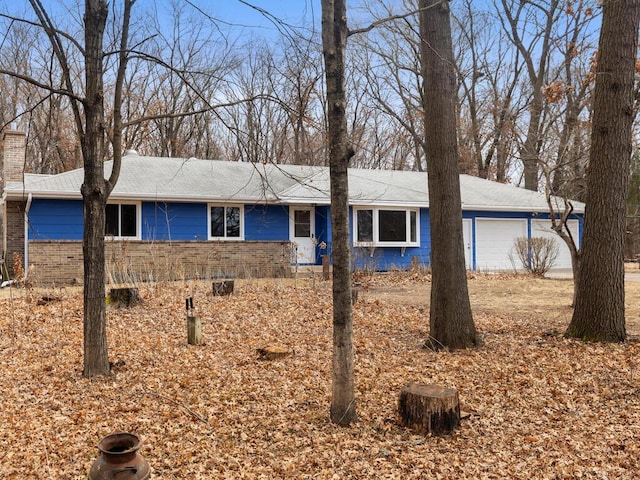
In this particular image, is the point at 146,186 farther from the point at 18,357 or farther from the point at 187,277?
the point at 18,357

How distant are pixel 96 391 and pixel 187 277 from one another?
867cm

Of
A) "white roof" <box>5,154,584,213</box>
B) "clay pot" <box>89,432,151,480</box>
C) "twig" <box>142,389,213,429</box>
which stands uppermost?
"white roof" <box>5,154,584,213</box>

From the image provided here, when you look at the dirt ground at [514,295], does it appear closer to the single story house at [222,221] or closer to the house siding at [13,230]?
the single story house at [222,221]

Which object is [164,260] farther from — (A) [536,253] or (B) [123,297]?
(A) [536,253]

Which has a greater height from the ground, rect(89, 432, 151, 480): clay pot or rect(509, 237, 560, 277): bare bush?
rect(509, 237, 560, 277): bare bush

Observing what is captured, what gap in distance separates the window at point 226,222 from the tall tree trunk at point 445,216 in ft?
32.5

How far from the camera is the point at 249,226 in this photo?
1603cm

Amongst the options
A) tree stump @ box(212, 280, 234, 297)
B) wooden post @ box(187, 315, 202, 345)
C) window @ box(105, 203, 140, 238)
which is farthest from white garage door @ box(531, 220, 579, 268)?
wooden post @ box(187, 315, 202, 345)

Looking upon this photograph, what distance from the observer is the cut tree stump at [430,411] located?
3.95 meters

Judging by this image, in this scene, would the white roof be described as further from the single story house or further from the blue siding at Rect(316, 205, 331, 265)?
the blue siding at Rect(316, 205, 331, 265)

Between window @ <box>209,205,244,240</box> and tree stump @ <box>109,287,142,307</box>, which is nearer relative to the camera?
tree stump @ <box>109,287,142,307</box>

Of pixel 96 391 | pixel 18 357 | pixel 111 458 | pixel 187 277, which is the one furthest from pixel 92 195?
pixel 187 277

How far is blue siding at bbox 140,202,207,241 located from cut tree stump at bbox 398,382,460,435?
1161 centimetres

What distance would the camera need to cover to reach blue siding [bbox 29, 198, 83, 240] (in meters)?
13.8
